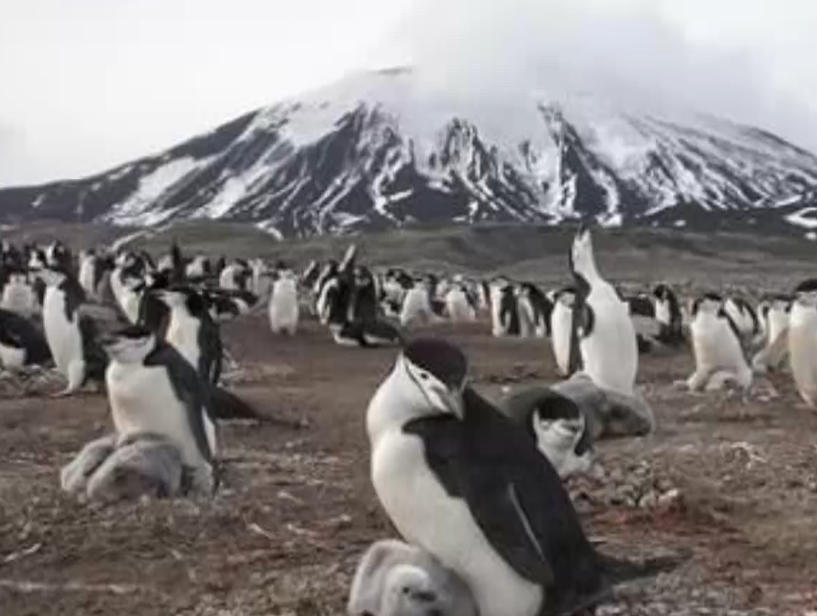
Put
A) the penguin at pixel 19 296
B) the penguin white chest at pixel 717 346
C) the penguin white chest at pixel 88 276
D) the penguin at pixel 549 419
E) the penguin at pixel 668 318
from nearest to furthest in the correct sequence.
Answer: the penguin at pixel 549 419, the penguin white chest at pixel 717 346, the penguin at pixel 668 318, the penguin at pixel 19 296, the penguin white chest at pixel 88 276

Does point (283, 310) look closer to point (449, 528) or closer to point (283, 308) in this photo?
point (283, 308)

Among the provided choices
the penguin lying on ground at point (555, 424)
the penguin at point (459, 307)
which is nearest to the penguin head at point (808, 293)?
the penguin lying on ground at point (555, 424)

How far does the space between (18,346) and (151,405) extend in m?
8.47

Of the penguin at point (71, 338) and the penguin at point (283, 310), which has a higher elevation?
the penguin at point (71, 338)

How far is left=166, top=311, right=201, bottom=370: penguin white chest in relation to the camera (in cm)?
1291

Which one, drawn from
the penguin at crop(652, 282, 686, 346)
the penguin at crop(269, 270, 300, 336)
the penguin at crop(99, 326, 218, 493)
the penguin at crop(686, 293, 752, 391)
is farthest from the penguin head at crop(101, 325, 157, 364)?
the penguin at crop(269, 270, 300, 336)

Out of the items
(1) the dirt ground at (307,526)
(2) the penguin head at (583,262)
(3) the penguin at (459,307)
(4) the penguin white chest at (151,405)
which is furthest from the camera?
(3) the penguin at (459,307)

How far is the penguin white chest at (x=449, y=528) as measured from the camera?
208 inches

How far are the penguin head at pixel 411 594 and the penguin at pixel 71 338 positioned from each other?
30.8ft

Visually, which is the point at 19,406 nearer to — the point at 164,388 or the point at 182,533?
the point at 164,388

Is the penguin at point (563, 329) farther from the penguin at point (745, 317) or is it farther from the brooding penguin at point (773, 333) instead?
the penguin at point (745, 317)

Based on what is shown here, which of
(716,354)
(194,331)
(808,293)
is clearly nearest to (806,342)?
(808,293)

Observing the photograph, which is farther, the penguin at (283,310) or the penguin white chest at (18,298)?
the penguin white chest at (18,298)

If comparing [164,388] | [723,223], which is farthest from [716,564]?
[723,223]
